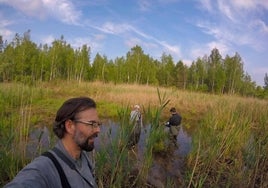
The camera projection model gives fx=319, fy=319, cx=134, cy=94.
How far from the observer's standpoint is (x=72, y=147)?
2010 mm

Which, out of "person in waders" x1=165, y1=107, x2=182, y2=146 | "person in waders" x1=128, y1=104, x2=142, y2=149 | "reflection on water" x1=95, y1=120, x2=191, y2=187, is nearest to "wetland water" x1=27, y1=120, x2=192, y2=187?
"reflection on water" x1=95, y1=120, x2=191, y2=187

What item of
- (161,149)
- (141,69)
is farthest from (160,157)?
(141,69)

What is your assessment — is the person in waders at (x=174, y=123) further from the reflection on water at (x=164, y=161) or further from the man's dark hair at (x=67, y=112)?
the man's dark hair at (x=67, y=112)

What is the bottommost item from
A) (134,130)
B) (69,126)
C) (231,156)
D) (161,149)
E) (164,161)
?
(164,161)

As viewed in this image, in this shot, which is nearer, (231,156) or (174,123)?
(231,156)

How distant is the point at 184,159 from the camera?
8.95m

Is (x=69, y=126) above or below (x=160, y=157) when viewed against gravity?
above

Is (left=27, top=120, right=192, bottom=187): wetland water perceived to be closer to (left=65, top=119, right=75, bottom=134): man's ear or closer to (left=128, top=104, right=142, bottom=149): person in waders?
(left=128, top=104, right=142, bottom=149): person in waders

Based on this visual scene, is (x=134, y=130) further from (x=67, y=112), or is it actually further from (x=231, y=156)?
(x=67, y=112)

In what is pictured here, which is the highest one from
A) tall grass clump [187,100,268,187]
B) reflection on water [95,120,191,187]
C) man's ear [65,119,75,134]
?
man's ear [65,119,75,134]

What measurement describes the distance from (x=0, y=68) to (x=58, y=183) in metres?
4.61

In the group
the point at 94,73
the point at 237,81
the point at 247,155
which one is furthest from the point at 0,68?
the point at 237,81

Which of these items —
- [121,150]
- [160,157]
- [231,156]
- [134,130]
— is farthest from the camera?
[160,157]

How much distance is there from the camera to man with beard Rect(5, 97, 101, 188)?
175cm
